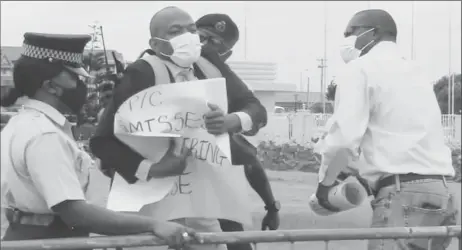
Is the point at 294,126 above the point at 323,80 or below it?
below

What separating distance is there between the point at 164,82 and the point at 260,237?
3.44ft

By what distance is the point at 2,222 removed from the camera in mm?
3195

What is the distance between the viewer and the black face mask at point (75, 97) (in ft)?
10.3

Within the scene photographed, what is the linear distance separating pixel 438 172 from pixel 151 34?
149 centimetres

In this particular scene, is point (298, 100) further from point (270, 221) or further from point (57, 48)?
point (57, 48)

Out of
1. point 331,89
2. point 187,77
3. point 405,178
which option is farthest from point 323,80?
point 187,77

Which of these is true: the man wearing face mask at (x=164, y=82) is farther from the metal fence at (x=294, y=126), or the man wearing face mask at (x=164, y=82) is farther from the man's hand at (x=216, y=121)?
the metal fence at (x=294, y=126)

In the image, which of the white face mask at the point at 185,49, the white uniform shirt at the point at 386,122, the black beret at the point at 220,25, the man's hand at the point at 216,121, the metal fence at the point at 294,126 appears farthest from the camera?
the metal fence at the point at 294,126

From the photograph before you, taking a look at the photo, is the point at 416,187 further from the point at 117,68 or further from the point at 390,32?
the point at 117,68

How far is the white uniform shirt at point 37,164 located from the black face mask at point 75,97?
12cm

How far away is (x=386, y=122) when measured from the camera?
13.2 feet

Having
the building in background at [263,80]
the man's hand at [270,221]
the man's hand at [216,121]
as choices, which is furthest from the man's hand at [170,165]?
the building in background at [263,80]

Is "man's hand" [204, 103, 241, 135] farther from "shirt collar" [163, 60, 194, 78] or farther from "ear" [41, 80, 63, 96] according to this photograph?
"ear" [41, 80, 63, 96]

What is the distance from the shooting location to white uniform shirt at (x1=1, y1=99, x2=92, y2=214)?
285 cm
